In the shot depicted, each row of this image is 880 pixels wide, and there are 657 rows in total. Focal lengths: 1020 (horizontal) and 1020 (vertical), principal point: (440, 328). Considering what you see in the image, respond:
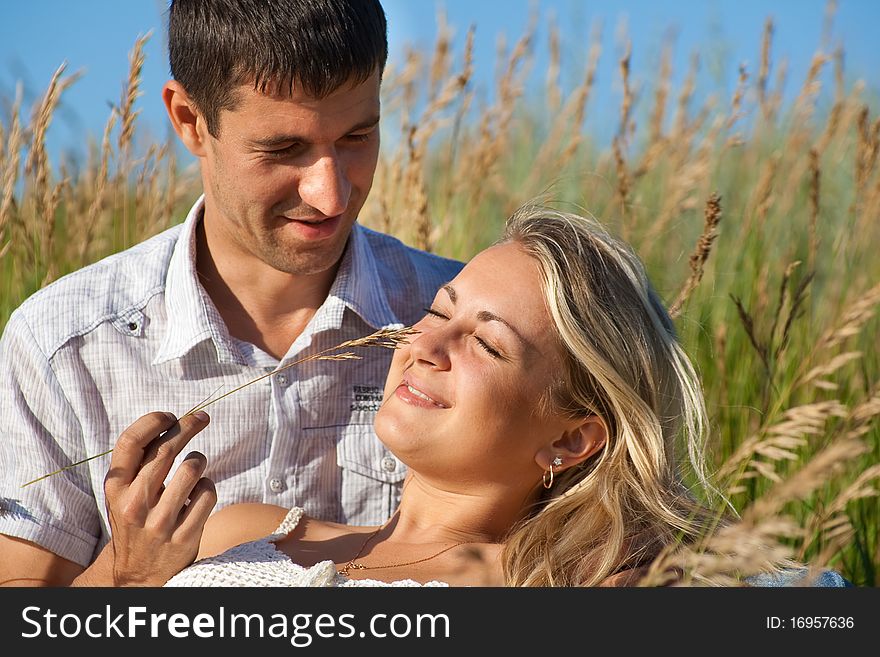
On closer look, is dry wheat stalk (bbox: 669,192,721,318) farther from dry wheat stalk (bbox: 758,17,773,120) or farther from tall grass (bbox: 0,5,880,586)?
dry wheat stalk (bbox: 758,17,773,120)

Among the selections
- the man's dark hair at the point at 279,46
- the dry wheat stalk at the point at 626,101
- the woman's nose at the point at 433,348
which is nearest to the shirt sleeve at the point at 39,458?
the man's dark hair at the point at 279,46

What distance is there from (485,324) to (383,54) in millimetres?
869

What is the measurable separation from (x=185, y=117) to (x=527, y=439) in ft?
4.45

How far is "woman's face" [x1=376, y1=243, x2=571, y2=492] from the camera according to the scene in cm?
242

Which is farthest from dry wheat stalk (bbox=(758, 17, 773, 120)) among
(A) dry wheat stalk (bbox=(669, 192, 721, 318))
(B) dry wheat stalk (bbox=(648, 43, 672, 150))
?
(A) dry wheat stalk (bbox=(669, 192, 721, 318))

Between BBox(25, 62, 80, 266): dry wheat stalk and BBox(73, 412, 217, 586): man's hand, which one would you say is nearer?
BBox(73, 412, 217, 586): man's hand

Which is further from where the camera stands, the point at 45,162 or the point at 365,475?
the point at 45,162

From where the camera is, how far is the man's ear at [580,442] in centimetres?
261

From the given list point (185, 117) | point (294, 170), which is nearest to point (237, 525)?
point (294, 170)

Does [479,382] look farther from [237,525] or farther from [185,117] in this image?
[185,117]

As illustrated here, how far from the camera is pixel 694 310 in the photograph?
364cm

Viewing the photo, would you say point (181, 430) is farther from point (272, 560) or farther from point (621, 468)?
point (621, 468)

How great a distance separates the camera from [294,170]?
274 cm
